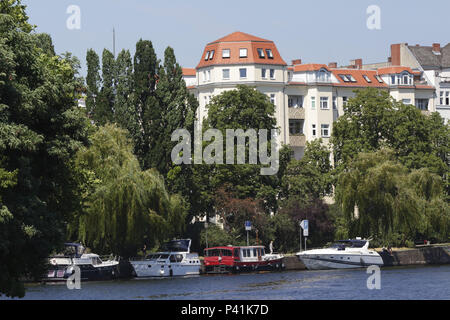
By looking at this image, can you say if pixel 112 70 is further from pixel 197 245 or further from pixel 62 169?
pixel 62 169

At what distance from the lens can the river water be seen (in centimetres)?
5566

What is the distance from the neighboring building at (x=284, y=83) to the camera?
351ft

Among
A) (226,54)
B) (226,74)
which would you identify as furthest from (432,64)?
(226,74)

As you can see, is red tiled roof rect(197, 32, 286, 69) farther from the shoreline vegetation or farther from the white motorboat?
the white motorboat

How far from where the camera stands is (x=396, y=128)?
9600cm

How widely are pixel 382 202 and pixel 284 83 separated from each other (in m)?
30.4

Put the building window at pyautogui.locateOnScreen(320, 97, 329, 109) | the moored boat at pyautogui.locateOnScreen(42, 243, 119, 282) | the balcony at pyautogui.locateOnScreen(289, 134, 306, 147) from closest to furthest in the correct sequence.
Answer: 1. the moored boat at pyautogui.locateOnScreen(42, 243, 119, 282)
2. the balcony at pyautogui.locateOnScreen(289, 134, 306, 147)
3. the building window at pyautogui.locateOnScreen(320, 97, 329, 109)

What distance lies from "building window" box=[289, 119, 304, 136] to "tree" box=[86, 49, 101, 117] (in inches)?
1158

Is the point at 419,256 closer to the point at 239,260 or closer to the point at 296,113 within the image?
the point at 239,260

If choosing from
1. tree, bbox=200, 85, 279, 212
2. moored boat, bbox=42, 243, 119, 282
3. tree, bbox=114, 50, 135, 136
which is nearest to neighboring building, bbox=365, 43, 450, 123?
tree, bbox=200, 85, 279, 212

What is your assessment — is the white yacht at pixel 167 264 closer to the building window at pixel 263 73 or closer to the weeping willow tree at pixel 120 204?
the weeping willow tree at pixel 120 204

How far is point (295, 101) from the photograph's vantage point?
111438 mm

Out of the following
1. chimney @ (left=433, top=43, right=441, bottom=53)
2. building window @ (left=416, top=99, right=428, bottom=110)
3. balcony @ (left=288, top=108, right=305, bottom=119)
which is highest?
chimney @ (left=433, top=43, right=441, bottom=53)
